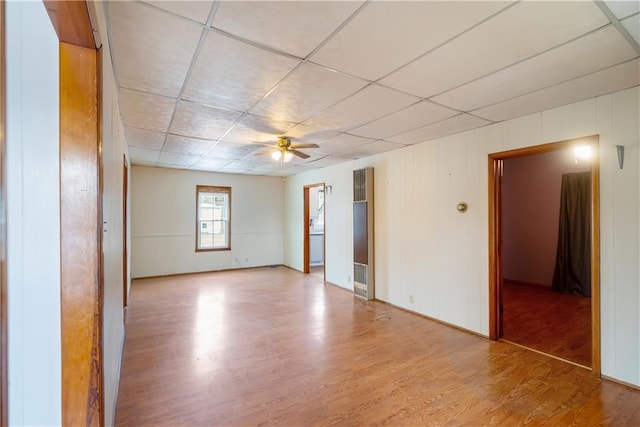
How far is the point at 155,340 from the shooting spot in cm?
335

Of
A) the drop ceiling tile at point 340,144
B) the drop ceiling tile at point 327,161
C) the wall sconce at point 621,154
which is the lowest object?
the wall sconce at point 621,154

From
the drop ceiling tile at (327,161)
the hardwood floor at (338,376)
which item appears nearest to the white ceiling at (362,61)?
the drop ceiling tile at (327,161)

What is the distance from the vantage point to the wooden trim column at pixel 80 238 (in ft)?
3.76

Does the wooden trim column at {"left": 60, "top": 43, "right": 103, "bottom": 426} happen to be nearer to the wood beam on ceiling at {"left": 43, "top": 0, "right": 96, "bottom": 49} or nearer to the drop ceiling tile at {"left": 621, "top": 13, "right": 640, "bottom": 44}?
the wood beam on ceiling at {"left": 43, "top": 0, "right": 96, "bottom": 49}

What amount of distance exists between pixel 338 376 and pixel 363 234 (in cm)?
279

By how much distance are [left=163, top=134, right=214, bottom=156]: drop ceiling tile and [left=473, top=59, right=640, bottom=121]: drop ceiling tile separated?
351 cm

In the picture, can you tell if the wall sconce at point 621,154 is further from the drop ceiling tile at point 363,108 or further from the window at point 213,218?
the window at point 213,218

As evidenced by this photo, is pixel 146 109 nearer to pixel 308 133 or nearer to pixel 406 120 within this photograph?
pixel 308 133

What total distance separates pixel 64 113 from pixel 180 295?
470cm

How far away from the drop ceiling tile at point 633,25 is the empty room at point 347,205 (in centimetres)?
2

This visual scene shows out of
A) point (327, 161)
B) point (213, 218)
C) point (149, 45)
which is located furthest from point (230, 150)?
point (213, 218)

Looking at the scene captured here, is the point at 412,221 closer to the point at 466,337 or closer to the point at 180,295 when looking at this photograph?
the point at 466,337

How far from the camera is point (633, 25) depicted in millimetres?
1683

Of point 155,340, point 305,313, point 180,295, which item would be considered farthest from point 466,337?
point 180,295
